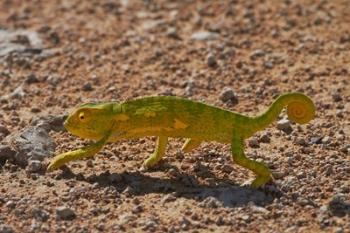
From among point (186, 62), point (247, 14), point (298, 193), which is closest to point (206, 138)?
point (298, 193)

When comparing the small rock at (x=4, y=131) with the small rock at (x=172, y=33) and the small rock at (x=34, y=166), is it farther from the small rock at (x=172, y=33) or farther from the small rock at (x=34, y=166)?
the small rock at (x=172, y=33)

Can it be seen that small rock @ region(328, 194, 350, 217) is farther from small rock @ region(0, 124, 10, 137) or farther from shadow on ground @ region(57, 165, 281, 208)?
small rock @ region(0, 124, 10, 137)

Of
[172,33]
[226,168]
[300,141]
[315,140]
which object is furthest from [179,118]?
[172,33]

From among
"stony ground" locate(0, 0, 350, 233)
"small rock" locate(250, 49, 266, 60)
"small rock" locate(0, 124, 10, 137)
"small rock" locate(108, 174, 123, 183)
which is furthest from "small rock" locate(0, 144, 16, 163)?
"small rock" locate(250, 49, 266, 60)

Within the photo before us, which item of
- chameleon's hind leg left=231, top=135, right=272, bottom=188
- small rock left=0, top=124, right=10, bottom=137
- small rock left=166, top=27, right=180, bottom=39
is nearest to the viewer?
chameleon's hind leg left=231, top=135, right=272, bottom=188

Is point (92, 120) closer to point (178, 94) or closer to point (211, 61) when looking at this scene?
point (178, 94)

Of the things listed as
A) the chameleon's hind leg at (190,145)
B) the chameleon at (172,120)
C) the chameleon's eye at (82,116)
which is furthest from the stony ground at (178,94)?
the chameleon's eye at (82,116)
